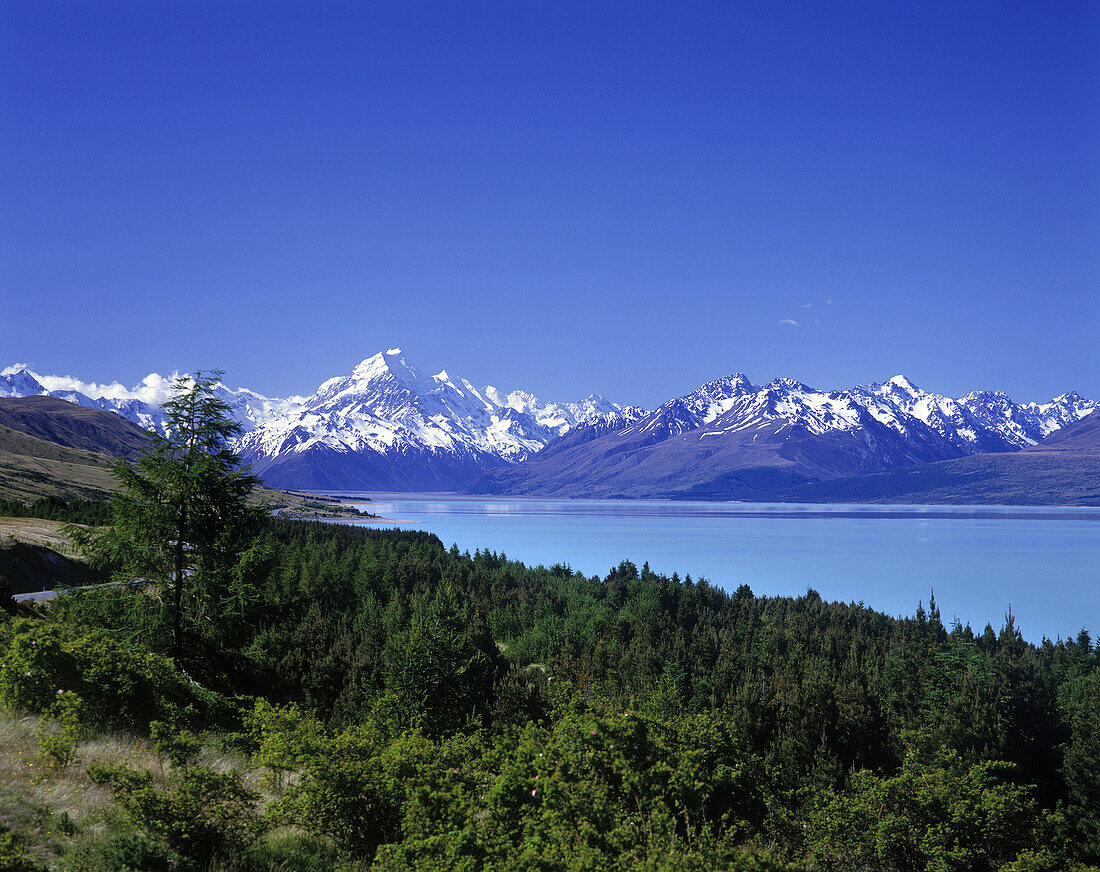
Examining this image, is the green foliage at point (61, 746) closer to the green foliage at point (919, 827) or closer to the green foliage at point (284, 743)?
the green foliage at point (284, 743)

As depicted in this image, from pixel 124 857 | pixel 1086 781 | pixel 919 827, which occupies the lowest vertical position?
pixel 1086 781

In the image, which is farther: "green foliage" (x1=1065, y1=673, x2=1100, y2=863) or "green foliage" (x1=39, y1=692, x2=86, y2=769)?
"green foliage" (x1=1065, y1=673, x2=1100, y2=863)

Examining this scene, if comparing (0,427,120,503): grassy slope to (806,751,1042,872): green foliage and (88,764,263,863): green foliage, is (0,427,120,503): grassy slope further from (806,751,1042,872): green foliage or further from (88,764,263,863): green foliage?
(806,751,1042,872): green foliage

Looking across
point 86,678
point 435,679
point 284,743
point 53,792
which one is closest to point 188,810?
point 53,792

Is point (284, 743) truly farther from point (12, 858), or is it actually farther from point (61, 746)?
point (12, 858)

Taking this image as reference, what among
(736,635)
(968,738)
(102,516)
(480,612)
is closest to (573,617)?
(480,612)

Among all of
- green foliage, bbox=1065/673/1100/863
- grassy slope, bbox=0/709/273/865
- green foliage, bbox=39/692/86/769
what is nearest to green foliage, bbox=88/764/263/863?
grassy slope, bbox=0/709/273/865

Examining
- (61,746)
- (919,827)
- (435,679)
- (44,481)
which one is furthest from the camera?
(44,481)

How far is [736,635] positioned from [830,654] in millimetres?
9528

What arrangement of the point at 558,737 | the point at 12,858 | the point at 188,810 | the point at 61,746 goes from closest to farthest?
the point at 12,858 < the point at 188,810 < the point at 61,746 < the point at 558,737

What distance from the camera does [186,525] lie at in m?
29.8

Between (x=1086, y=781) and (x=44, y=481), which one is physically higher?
(x=44, y=481)

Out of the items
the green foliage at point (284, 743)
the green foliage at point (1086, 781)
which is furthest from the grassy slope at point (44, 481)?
the green foliage at point (1086, 781)

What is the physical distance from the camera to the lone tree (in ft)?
95.3
